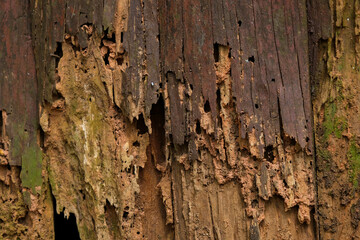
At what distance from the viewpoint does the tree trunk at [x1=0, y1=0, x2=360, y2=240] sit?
2.53m

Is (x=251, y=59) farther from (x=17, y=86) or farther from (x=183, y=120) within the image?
(x=17, y=86)

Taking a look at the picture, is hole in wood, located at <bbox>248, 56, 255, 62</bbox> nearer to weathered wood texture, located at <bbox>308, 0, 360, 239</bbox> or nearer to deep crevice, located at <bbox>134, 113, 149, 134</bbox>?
weathered wood texture, located at <bbox>308, 0, 360, 239</bbox>

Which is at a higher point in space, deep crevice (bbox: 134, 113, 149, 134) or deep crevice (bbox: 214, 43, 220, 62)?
deep crevice (bbox: 214, 43, 220, 62)

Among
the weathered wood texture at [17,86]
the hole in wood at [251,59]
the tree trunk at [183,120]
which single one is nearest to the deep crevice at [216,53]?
the tree trunk at [183,120]

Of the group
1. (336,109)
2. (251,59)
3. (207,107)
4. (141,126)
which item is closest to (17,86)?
(141,126)

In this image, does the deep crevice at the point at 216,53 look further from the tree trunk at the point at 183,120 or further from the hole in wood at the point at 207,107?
the hole in wood at the point at 207,107

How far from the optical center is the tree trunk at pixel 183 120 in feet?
8.29

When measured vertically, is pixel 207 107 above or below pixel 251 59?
below

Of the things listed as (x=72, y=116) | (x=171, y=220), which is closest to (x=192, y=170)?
(x=171, y=220)

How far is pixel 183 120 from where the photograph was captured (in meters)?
2.55

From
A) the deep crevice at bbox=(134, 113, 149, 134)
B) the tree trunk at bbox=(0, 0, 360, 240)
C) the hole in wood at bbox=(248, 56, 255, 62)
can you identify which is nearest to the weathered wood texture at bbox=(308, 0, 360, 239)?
the tree trunk at bbox=(0, 0, 360, 240)

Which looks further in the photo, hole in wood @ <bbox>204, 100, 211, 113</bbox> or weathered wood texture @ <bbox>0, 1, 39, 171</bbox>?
weathered wood texture @ <bbox>0, 1, 39, 171</bbox>

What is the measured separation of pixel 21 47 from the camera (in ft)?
8.93

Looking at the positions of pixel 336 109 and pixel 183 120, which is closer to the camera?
pixel 183 120
